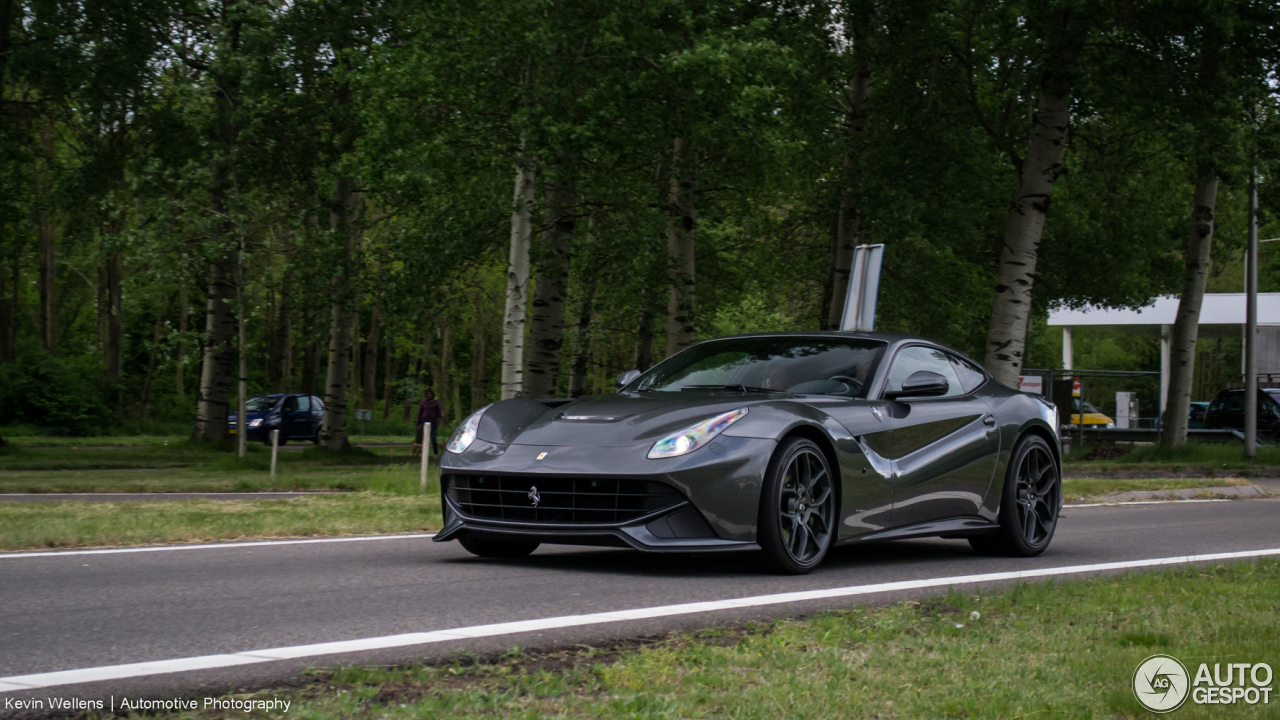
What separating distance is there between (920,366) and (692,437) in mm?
2441

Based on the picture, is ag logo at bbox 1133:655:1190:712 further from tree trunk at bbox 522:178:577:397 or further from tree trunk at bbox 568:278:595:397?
tree trunk at bbox 568:278:595:397

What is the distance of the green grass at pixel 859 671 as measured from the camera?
12.7ft

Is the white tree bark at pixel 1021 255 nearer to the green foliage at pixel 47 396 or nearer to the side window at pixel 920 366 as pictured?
the side window at pixel 920 366

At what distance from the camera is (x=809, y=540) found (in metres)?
7.21

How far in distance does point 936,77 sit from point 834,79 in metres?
2.45

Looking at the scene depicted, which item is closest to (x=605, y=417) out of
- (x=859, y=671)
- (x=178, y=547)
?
(x=859, y=671)

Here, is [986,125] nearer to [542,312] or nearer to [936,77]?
[936,77]

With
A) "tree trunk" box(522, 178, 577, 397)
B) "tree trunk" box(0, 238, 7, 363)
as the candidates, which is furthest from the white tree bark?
"tree trunk" box(0, 238, 7, 363)

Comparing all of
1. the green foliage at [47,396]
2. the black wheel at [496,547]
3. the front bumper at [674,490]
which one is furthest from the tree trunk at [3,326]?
the front bumper at [674,490]

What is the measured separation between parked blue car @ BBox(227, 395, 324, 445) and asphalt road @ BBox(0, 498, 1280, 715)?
31.7 m

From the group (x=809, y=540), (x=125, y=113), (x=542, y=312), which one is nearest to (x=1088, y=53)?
(x=542, y=312)

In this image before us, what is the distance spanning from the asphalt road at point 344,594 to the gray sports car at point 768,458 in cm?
24

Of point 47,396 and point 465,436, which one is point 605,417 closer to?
point 465,436

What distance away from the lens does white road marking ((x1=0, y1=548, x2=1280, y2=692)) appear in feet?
13.5
